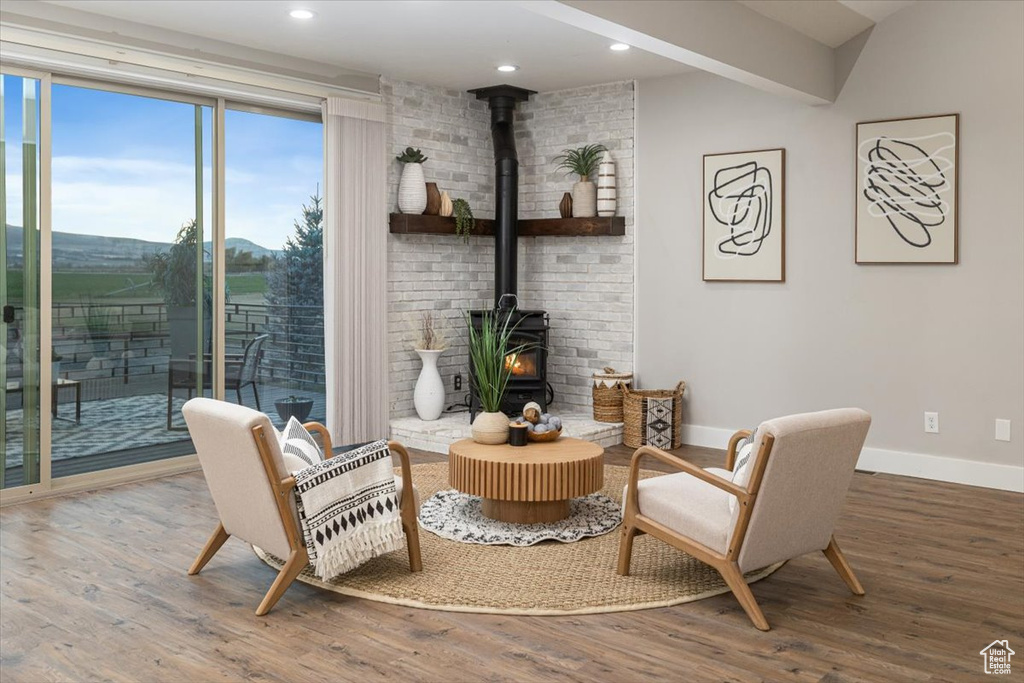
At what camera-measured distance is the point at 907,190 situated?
560 cm

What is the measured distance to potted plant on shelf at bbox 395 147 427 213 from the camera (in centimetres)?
670

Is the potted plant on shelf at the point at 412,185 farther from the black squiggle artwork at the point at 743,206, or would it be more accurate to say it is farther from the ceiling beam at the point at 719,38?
the ceiling beam at the point at 719,38

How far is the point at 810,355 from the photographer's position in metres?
6.11

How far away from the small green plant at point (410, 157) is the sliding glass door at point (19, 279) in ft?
7.99

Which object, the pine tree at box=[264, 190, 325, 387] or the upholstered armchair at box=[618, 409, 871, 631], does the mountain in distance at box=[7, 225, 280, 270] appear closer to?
the pine tree at box=[264, 190, 325, 387]

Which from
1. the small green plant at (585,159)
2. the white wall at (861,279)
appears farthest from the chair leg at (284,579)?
the small green plant at (585,159)

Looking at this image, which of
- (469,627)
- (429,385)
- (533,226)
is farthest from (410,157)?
(469,627)

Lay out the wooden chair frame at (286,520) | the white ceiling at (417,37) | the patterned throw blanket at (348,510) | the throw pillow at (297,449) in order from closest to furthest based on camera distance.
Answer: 1. the wooden chair frame at (286,520)
2. the patterned throw blanket at (348,510)
3. the throw pillow at (297,449)
4. the white ceiling at (417,37)

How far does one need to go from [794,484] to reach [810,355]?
9.76ft

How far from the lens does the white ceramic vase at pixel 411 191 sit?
670 cm

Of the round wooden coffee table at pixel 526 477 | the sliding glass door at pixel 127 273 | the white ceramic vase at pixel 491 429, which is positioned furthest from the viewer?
the sliding glass door at pixel 127 273

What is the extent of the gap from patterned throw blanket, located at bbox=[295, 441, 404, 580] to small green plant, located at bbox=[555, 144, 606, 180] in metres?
3.84

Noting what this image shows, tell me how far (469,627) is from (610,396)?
355 cm

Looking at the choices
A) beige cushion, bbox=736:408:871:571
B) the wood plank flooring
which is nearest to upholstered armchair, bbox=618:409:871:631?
beige cushion, bbox=736:408:871:571
